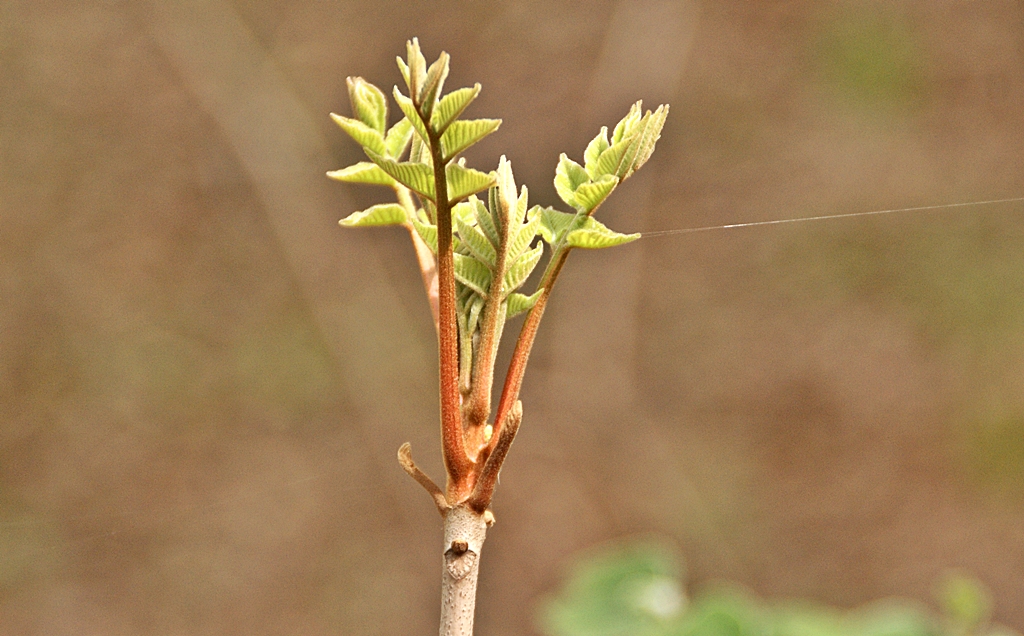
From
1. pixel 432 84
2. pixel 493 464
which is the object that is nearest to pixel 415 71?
pixel 432 84

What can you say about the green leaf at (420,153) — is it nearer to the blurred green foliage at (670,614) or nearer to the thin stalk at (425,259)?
the thin stalk at (425,259)

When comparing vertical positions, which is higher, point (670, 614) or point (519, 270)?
point (519, 270)

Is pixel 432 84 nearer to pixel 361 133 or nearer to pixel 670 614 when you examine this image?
pixel 361 133

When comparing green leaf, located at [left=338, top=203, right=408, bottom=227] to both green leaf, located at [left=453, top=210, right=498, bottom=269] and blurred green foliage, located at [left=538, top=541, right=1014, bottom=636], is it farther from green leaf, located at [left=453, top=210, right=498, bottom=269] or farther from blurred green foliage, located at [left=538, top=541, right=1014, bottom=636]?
blurred green foliage, located at [left=538, top=541, right=1014, bottom=636]

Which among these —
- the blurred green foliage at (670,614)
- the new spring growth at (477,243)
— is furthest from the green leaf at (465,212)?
the blurred green foliage at (670,614)

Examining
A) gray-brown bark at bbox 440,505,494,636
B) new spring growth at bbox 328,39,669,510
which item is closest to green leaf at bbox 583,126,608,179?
new spring growth at bbox 328,39,669,510

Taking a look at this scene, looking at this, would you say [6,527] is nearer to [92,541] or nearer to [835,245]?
[92,541]
